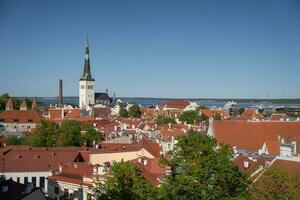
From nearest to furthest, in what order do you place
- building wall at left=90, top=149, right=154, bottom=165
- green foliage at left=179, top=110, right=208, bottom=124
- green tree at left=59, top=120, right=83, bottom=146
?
building wall at left=90, top=149, right=154, bottom=165
green tree at left=59, top=120, right=83, bottom=146
green foliage at left=179, top=110, right=208, bottom=124

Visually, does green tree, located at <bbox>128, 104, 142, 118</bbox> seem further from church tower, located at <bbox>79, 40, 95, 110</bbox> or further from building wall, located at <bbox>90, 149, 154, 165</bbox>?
building wall, located at <bbox>90, 149, 154, 165</bbox>

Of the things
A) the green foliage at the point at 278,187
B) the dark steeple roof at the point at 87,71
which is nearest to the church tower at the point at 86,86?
the dark steeple roof at the point at 87,71

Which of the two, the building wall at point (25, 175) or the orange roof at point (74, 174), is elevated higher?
the orange roof at point (74, 174)

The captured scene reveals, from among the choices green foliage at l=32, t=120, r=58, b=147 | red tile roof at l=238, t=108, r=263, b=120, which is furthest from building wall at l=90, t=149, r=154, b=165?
red tile roof at l=238, t=108, r=263, b=120

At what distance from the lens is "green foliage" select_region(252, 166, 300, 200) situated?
1505 cm

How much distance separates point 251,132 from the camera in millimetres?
39312

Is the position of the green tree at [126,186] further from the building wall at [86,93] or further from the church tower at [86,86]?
the building wall at [86,93]

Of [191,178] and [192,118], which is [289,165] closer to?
[191,178]

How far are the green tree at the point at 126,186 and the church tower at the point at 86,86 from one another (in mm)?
106556

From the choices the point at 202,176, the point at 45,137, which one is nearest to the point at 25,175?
the point at 45,137

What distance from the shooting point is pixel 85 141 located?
4744 cm

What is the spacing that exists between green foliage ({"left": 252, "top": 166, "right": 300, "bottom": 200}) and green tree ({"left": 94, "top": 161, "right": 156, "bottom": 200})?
3912mm

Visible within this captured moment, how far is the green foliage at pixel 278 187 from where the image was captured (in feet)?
49.4

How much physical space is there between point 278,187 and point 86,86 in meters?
113
